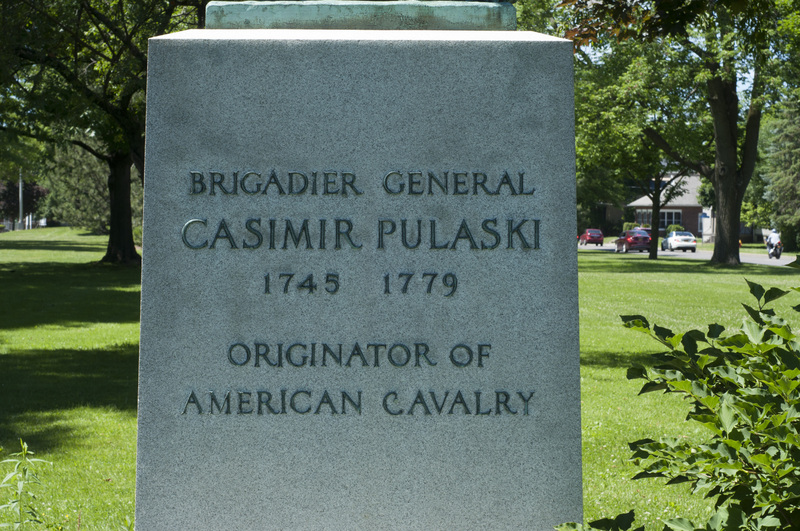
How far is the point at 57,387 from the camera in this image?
362 inches

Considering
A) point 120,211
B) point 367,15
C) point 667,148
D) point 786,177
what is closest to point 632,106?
point 667,148

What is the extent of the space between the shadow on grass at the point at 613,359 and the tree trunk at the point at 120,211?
21883 millimetres

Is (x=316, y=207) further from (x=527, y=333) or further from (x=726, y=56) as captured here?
(x=726, y=56)

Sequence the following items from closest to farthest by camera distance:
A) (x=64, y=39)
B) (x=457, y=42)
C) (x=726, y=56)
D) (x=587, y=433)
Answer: (x=457, y=42) → (x=587, y=433) → (x=64, y=39) → (x=726, y=56)

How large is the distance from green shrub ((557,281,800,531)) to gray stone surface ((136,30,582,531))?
0.44 meters

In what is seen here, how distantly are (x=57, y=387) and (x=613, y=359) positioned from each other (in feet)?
23.1

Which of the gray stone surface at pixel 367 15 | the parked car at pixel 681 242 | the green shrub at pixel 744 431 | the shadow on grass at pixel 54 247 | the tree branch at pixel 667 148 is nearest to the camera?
the green shrub at pixel 744 431

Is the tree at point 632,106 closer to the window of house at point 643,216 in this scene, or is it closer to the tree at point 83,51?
the tree at point 83,51

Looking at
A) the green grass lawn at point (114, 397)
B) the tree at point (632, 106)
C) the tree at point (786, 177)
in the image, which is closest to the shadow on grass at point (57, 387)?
the green grass lawn at point (114, 397)

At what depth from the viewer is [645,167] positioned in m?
38.8

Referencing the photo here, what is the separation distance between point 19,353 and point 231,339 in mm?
9477

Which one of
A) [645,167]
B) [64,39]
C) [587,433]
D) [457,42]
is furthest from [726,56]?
[457,42]

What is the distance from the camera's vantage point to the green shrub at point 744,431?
266 cm

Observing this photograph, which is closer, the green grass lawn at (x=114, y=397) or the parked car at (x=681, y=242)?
the green grass lawn at (x=114, y=397)
